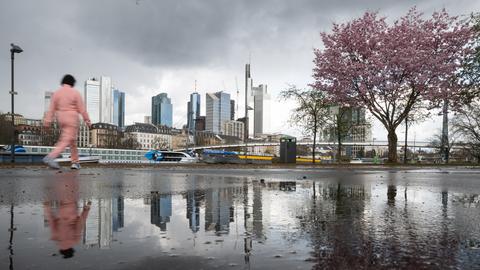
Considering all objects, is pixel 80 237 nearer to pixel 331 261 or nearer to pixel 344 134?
pixel 331 261

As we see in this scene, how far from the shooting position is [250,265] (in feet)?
8.33

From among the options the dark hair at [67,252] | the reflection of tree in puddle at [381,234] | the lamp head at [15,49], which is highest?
the lamp head at [15,49]

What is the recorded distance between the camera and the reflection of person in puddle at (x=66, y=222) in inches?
119

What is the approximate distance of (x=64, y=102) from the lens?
7809mm

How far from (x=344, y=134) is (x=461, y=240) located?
49883 mm

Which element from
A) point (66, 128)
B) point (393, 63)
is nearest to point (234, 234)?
point (66, 128)

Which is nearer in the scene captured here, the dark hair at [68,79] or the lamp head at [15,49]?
the dark hair at [68,79]

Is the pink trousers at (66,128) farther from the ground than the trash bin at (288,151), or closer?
farther from the ground

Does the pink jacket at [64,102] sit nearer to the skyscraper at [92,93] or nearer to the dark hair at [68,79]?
the dark hair at [68,79]

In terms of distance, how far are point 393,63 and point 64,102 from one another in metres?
24.8

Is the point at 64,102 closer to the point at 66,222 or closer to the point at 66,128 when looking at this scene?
the point at 66,128

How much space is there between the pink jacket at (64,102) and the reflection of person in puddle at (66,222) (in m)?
2.46

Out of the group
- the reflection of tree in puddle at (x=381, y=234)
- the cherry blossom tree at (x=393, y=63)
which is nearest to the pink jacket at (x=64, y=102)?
the reflection of tree in puddle at (x=381, y=234)

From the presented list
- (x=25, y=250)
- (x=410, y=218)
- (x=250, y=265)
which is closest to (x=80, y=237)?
(x=25, y=250)
